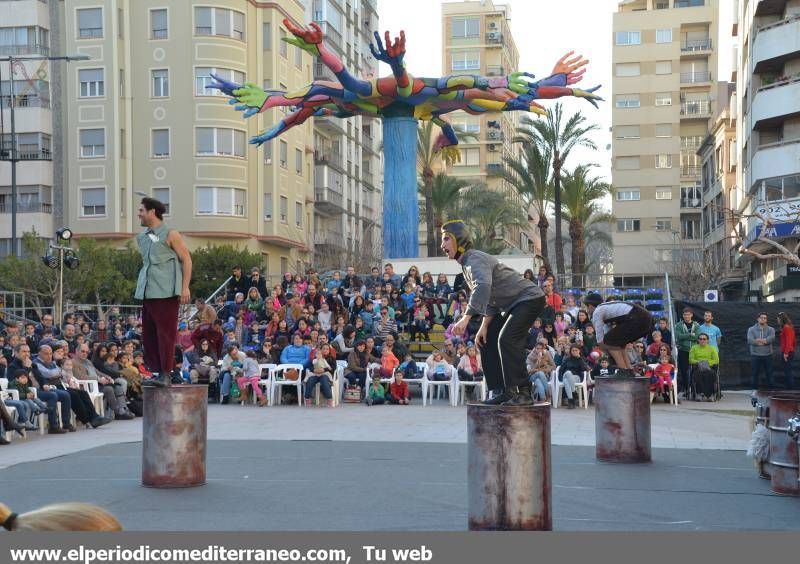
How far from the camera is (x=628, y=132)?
80.4 metres

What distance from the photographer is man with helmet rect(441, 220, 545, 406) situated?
301 inches

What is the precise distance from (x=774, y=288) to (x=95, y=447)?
3733 cm

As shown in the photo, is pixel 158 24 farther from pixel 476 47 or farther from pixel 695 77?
pixel 476 47

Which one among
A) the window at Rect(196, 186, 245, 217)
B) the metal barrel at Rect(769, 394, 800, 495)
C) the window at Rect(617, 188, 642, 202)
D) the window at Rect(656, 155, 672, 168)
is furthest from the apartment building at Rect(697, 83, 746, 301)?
the metal barrel at Rect(769, 394, 800, 495)

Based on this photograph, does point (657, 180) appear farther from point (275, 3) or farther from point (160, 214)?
point (160, 214)

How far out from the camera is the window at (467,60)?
102812 mm

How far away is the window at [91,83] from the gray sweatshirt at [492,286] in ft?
155

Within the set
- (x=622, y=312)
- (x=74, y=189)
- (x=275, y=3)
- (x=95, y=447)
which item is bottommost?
(x=95, y=447)

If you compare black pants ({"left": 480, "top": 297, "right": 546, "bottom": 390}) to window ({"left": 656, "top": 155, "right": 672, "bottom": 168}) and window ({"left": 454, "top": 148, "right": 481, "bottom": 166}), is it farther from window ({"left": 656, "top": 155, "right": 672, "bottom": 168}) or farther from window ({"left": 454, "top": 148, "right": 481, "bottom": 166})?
window ({"left": 454, "top": 148, "right": 481, "bottom": 166})

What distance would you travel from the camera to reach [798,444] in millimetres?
8562

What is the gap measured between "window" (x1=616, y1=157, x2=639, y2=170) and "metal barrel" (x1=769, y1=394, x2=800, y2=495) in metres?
73.3

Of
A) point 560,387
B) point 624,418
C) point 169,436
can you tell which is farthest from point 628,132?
point 169,436

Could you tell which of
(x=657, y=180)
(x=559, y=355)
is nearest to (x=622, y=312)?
(x=559, y=355)

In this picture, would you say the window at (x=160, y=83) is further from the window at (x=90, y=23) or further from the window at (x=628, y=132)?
the window at (x=628, y=132)
